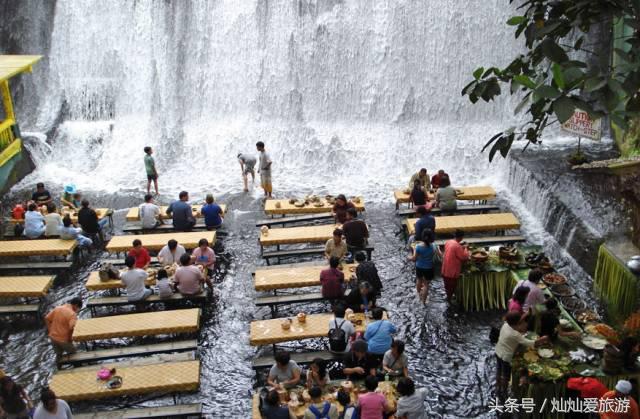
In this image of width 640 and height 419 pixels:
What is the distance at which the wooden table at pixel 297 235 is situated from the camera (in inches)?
576

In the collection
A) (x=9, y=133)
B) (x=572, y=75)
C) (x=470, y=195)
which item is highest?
(x=572, y=75)

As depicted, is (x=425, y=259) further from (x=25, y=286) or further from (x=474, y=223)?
(x=25, y=286)

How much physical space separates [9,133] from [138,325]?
10919 mm

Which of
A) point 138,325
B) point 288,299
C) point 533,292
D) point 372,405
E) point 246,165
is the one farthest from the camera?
point 246,165

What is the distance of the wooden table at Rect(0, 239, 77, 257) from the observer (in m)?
14.6

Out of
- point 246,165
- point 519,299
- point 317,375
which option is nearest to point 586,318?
point 519,299

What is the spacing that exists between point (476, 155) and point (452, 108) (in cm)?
217

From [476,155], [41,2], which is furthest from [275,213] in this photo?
[41,2]

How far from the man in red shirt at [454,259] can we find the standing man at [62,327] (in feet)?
20.6

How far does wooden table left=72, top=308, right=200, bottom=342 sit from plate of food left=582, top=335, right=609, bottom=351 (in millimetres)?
6080

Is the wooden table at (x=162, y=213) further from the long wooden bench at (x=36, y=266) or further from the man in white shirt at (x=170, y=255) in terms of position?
the man in white shirt at (x=170, y=255)

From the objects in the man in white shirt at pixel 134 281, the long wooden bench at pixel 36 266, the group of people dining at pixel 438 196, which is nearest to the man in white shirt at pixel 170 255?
the man in white shirt at pixel 134 281

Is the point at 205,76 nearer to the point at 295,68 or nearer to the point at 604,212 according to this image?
the point at 295,68

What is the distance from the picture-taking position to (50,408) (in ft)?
28.7
